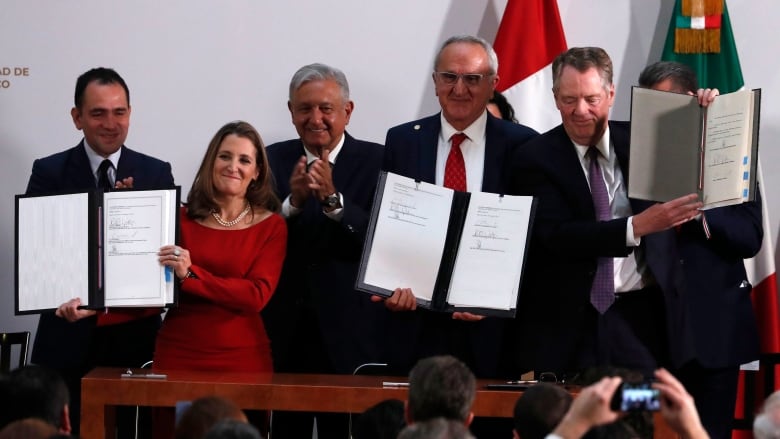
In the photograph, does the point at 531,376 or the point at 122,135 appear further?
the point at 122,135

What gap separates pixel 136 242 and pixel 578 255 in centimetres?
164

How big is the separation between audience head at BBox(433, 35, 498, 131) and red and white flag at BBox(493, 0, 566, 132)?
3.44ft

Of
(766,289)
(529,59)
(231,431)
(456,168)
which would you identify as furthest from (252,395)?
(766,289)

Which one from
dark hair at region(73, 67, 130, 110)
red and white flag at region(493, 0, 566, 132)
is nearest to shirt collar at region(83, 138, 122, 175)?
dark hair at region(73, 67, 130, 110)

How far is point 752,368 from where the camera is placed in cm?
601

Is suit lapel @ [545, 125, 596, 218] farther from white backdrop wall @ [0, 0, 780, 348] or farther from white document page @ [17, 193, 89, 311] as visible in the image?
white document page @ [17, 193, 89, 311]

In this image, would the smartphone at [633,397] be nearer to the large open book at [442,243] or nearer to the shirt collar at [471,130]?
the large open book at [442,243]

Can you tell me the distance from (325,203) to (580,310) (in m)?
1.05

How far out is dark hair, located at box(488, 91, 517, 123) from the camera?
5957 mm

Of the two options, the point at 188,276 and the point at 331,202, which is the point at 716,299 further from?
the point at 188,276

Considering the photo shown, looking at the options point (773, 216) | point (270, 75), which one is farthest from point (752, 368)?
point (270, 75)

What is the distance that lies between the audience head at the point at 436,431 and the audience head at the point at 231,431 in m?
0.34

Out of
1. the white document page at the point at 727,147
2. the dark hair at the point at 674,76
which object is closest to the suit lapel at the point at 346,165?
the dark hair at the point at 674,76

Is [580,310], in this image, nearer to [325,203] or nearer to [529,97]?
[325,203]
